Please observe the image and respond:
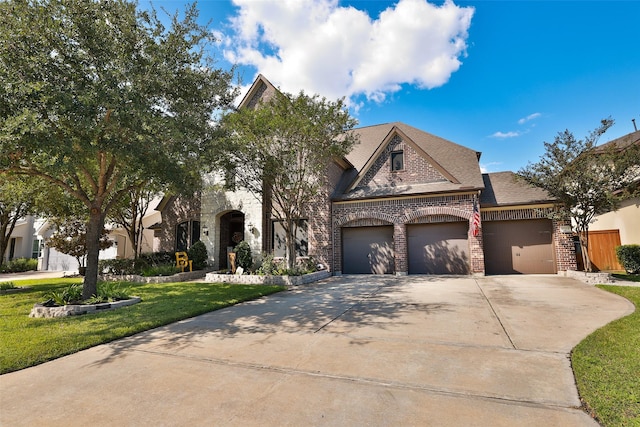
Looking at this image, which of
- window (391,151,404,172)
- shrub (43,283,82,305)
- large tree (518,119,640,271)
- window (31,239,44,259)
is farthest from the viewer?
window (31,239,44,259)

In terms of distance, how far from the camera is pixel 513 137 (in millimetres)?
16828

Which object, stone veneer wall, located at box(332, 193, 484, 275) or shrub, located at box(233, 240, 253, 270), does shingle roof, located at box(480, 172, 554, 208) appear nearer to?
stone veneer wall, located at box(332, 193, 484, 275)

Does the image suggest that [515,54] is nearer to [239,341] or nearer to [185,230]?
[239,341]

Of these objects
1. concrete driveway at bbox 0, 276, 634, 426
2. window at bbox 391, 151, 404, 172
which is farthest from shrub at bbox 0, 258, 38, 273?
window at bbox 391, 151, 404, 172

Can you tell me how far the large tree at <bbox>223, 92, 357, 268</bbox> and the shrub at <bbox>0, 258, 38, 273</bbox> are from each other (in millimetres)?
22222

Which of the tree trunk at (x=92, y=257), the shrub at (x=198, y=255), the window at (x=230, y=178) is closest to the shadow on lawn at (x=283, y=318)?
the tree trunk at (x=92, y=257)

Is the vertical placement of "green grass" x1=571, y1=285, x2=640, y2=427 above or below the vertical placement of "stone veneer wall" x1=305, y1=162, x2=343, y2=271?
below

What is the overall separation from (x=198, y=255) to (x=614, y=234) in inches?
816

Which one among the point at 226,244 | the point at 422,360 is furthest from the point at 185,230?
the point at 422,360

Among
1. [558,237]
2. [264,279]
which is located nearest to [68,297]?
[264,279]

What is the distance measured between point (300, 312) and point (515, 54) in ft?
40.8

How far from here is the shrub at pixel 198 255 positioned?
1645cm

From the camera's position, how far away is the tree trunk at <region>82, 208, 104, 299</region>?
8.58 m

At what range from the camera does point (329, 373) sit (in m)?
3.90
